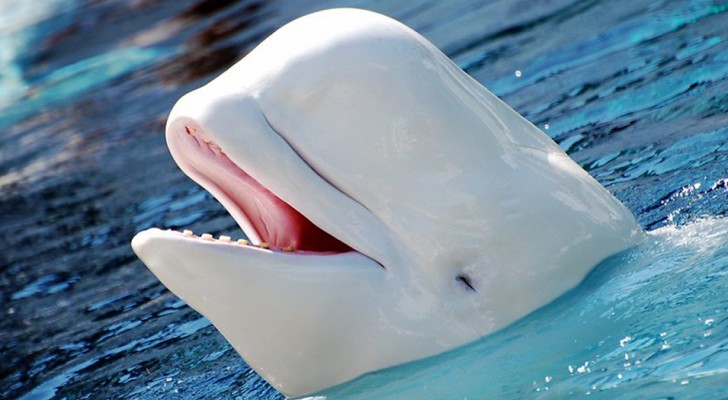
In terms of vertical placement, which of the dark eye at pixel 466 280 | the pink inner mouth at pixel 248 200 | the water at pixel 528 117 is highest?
the pink inner mouth at pixel 248 200

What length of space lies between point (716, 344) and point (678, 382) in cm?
22

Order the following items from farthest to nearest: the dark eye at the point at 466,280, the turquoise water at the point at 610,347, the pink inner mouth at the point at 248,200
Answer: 1. the dark eye at the point at 466,280
2. the pink inner mouth at the point at 248,200
3. the turquoise water at the point at 610,347

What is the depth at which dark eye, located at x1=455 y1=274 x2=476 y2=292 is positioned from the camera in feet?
11.8

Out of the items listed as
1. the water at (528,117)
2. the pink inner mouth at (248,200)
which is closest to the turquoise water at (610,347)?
the water at (528,117)

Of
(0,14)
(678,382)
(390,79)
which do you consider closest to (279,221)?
(390,79)

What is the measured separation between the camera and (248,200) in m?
3.61

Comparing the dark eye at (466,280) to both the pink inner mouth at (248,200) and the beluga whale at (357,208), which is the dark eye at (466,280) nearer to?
the beluga whale at (357,208)

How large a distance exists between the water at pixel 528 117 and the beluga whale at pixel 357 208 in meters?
0.15

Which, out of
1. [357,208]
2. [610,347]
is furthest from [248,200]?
[610,347]

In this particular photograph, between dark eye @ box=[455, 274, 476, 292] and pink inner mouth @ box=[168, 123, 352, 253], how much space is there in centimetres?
32

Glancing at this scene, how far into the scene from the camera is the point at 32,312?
6.84 meters

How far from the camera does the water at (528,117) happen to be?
3.54 metres

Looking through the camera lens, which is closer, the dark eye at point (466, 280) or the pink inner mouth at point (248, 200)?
the pink inner mouth at point (248, 200)

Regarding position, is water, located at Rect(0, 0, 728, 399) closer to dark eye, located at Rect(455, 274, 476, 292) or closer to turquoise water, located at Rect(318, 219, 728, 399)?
turquoise water, located at Rect(318, 219, 728, 399)
